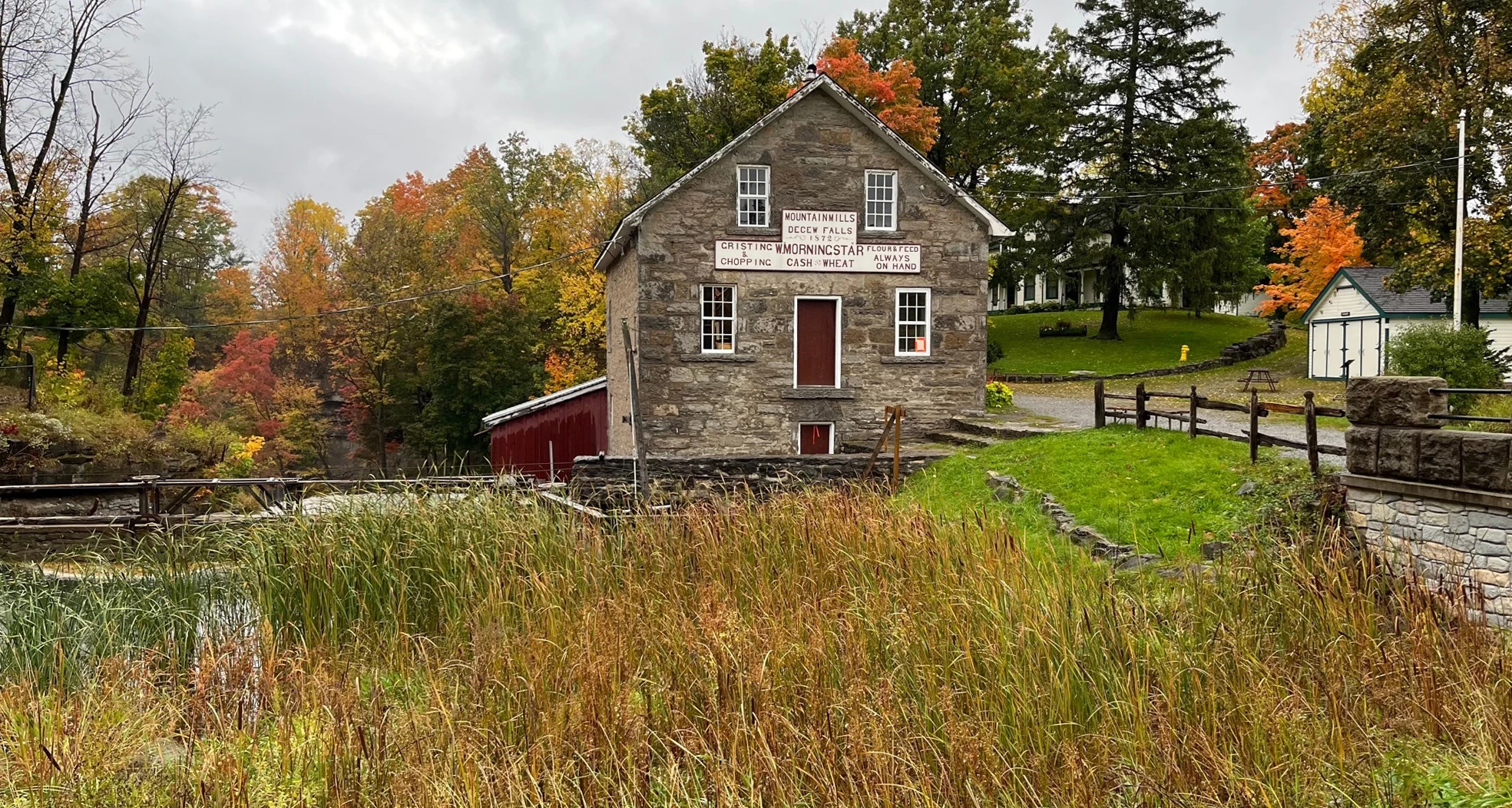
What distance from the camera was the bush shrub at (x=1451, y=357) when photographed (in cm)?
2136

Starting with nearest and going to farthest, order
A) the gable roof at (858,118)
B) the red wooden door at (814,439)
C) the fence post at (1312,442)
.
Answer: the fence post at (1312,442) → the gable roof at (858,118) → the red wooden door at (814,439)

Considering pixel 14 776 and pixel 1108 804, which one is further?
pixel 14 776

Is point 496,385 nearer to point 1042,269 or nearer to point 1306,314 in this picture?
point 1042,269

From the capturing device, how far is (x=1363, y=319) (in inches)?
1216

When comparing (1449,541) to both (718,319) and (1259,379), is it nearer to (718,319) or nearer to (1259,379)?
(718,319)

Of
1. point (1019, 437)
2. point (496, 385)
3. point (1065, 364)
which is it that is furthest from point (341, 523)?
point (1065, 364)

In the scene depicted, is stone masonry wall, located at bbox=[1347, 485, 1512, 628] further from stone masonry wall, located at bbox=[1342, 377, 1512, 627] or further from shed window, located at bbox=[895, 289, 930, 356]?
shed window, located at bbox=[895, 289, 930, 356]

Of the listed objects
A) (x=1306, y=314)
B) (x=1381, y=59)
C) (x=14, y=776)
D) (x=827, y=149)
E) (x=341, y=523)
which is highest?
(x=1381, y=59)

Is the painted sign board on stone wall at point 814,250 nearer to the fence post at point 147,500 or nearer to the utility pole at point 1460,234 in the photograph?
the fence post at point 147,500

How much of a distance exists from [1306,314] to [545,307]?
1077 inches

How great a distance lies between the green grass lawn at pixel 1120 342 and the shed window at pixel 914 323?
15.4 meters

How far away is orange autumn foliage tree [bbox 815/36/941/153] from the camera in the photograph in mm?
30422

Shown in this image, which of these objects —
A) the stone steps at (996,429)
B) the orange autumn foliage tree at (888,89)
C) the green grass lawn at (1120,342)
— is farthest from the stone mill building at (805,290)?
the green grass lawn at (1120,342)

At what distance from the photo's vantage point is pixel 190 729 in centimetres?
529
